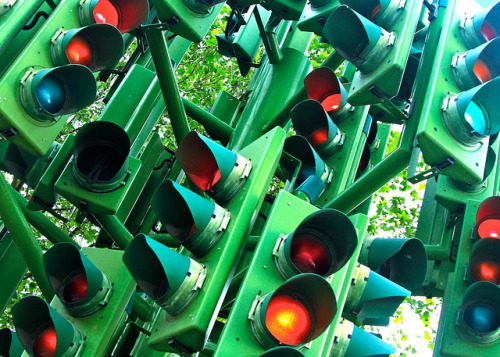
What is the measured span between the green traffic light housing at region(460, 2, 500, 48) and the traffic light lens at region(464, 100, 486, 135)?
55cm

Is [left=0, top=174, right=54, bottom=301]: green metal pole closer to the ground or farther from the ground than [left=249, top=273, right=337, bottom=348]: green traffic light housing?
farther from the ground

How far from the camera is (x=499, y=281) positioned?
4.21m

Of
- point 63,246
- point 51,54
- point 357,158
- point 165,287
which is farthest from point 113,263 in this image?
point 357,158

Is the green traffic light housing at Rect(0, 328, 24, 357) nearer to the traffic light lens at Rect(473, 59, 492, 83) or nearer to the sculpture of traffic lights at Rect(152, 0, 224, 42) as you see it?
the sculpture of traffic lights at Rect(152, 0, 224, 42)

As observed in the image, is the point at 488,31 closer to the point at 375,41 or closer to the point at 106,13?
the point at 375,41

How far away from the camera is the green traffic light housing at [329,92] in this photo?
539 cm

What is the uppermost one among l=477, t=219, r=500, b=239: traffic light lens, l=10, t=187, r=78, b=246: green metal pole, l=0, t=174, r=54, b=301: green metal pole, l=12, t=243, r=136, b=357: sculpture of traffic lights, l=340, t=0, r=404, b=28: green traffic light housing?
l=340, t=0, r=404, b=28: green traffic light housing

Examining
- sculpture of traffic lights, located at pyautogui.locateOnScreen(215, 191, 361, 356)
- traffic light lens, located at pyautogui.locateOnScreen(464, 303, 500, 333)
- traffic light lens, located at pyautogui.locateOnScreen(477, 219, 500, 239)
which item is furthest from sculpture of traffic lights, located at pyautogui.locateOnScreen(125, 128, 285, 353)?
traffic light lens, located at pyautogui.locateOnScreen(477, 219, 500, 239)

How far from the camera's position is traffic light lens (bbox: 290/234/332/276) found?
3.34 meters

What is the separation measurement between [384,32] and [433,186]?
91.1 inches

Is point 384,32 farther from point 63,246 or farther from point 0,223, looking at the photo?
point 0,223

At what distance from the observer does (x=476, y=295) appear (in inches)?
162

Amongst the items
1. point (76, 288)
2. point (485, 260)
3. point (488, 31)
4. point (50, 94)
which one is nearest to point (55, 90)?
point (50, 94)

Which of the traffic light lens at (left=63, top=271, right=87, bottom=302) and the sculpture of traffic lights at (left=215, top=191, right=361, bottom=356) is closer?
the sculpture of traffic lights at (left=215, top=191, right=361, bottom=356)
